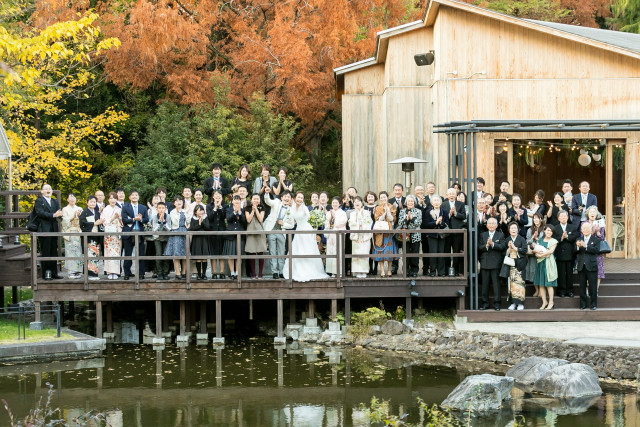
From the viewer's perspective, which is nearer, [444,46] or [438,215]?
[438,215]

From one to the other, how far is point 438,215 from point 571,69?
565 centimetres

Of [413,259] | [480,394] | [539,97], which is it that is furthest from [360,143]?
[480,394]

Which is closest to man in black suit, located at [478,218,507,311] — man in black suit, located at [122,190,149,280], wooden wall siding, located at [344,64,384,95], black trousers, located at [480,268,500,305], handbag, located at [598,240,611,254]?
black trousers, located at [480,268,500,305]

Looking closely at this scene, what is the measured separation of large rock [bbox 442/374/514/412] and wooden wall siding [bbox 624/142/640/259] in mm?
8624

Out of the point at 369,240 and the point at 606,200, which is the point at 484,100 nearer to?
the point at 606,200

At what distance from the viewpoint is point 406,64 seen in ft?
69.3

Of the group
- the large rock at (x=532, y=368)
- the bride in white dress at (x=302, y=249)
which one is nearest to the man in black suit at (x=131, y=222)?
the bride in white dress at (x=302, y=249)

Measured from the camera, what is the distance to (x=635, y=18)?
3369 centimetres

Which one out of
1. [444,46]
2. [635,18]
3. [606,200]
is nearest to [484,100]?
[444,46]

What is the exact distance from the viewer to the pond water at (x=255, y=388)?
38.1 feet

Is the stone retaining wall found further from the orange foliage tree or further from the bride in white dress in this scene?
the orange foliage tree

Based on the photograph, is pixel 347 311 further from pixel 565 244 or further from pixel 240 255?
pixel 565 244

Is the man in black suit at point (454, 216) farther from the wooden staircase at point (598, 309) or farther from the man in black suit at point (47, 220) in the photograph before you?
the man in black suit at point (47, 220)

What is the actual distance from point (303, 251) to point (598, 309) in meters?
5.47
